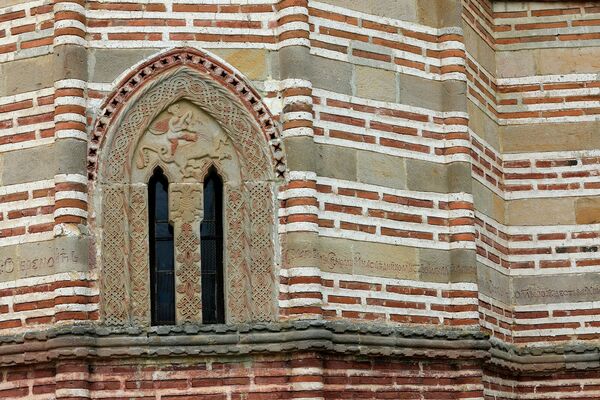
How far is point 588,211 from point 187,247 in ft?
20.2

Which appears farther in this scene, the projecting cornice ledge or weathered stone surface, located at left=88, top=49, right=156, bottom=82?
weathered stone surface, located at left=88, top=49, right=156, bottom=82

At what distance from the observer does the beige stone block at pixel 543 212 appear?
64.1 feet

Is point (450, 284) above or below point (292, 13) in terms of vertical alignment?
below

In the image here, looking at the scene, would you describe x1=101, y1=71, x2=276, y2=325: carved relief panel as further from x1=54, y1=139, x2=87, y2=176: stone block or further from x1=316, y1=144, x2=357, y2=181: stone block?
x1=316, y1=144, x2=357, y2=181: stone block

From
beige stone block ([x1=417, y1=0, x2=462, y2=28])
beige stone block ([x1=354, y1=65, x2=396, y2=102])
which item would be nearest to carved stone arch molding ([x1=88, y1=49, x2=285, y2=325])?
beige stone block ([x1=354, y1=65, x2=396, y2=102])

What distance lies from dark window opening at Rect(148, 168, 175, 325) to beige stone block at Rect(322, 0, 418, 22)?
10.1ft

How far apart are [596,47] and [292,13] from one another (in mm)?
5457

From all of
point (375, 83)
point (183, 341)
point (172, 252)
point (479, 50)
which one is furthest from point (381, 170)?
point (183, 341)

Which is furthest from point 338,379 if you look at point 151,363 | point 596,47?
point 596,47

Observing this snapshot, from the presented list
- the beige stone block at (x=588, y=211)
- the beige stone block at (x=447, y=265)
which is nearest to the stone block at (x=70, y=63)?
the beige stone block at (x=447, y=265)

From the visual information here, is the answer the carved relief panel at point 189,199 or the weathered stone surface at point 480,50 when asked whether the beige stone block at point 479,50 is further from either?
the carved relief panel at point 189,199

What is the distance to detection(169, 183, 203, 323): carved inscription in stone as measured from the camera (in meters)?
16.2

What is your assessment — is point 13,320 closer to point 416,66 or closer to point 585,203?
point 416,66

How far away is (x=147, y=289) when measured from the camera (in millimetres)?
16109
